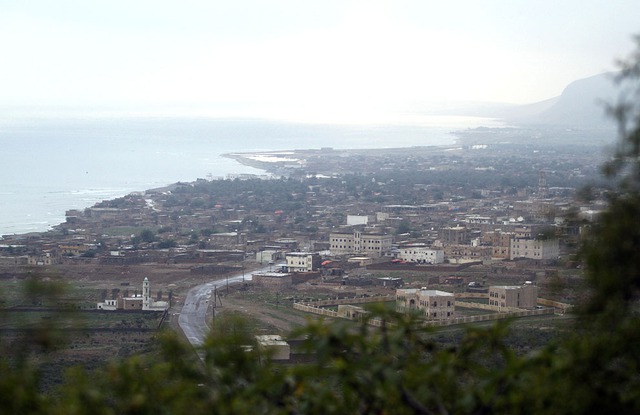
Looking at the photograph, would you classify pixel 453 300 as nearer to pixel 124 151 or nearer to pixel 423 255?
pixel 423 255

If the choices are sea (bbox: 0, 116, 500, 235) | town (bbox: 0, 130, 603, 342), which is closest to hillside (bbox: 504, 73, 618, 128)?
sea (bbox: 0, 116, 500, 235)

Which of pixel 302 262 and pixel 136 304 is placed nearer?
pixel 136 304

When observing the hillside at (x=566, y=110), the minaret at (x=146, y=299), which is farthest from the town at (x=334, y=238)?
the hillside at (x=566, y=110)

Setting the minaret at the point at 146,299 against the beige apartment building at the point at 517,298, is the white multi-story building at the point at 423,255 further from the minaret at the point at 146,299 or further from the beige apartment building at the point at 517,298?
the minaret at the point at 146,299

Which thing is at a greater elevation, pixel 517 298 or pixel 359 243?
pixel 517 298

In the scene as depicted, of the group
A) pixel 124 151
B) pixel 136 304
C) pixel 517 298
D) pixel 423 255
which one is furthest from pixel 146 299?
pixel 124 151
